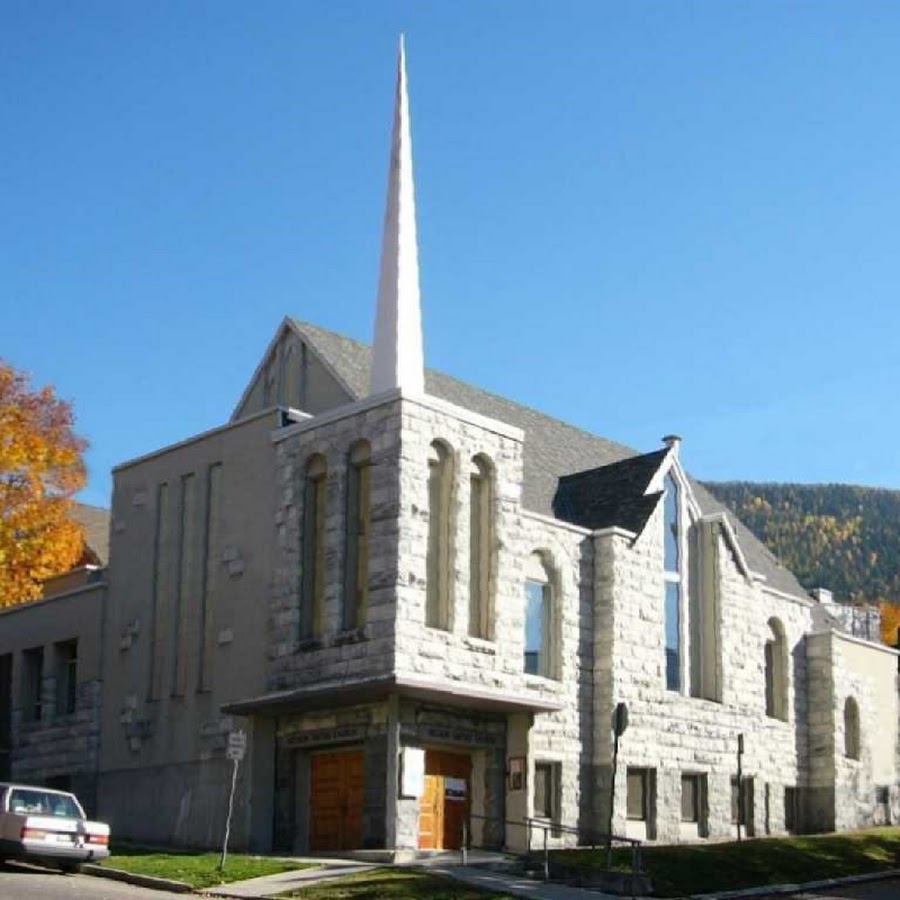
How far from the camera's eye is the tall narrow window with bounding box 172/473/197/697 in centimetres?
3766

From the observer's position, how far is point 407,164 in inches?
1510

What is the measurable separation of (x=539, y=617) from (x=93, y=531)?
26.6m

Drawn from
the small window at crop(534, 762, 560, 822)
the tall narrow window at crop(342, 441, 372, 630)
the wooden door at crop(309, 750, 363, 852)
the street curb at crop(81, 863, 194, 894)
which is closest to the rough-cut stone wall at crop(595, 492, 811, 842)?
the small window at crop(534, 762, 560, 822)

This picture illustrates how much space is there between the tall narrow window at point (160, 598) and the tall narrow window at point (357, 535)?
6543mm

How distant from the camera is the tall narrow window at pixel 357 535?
3344 cm

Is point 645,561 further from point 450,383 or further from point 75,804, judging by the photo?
point 75,804

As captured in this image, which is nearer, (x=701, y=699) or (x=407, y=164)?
(x=407, y=164)

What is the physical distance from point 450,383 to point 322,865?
16.0 m

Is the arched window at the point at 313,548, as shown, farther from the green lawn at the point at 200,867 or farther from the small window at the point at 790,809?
the small window at the point at 790,809

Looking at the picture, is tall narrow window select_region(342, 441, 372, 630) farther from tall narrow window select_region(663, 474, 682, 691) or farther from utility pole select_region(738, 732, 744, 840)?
utility pole select_region(738, 732, 744, 840)

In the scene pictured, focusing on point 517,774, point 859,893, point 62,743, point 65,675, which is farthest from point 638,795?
point 65,675

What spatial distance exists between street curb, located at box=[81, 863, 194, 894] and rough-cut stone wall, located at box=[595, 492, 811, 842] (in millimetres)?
12467

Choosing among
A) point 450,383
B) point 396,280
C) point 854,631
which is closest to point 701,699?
point 450,383

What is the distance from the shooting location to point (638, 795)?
38875 mm
